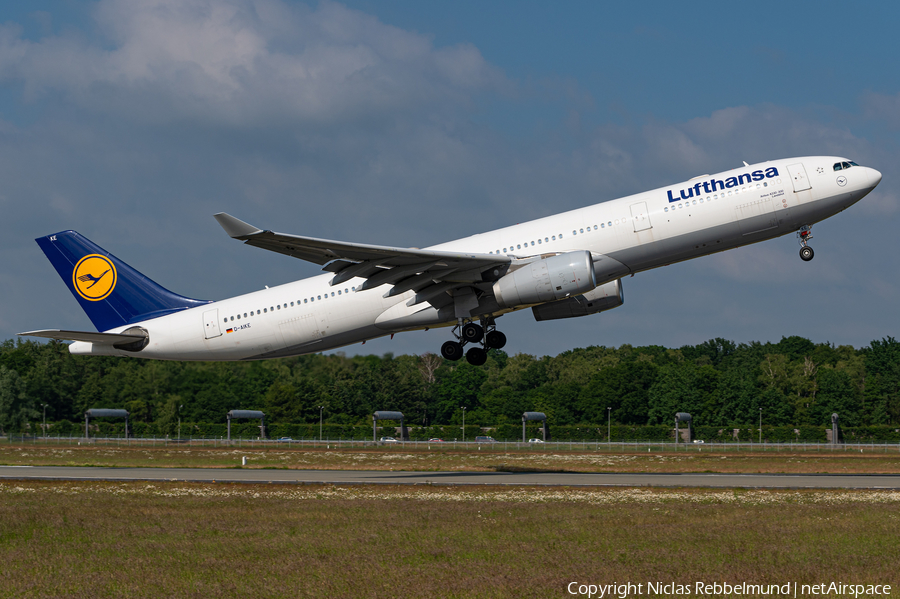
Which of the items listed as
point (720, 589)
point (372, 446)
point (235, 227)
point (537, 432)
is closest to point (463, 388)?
point (537, 432)

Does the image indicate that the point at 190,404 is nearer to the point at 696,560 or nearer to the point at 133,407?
the point at 133,407

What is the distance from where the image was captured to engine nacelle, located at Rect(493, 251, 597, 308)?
29594 millimetres

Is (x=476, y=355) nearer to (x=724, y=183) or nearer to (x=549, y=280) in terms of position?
(x=549, y=280)

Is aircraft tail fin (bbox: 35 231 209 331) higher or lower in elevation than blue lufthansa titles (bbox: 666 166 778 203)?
lower

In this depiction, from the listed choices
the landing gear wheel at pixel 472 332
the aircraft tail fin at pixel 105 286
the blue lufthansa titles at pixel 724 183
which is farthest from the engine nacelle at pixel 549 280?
the aircraft tail fin at pixel 105 286

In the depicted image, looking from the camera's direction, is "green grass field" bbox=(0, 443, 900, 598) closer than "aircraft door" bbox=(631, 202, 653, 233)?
Yes

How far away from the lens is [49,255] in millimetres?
39531

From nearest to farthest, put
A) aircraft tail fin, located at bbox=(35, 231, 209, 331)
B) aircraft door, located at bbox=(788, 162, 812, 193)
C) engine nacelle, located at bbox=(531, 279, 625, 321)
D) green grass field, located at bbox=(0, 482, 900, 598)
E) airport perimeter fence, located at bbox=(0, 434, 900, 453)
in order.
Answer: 1. green grass field, located at bbox=(0, 482, 900, 598)
2. aircraft door, located at bbox=(788, 162, 812, 193)
3. engine nacelle, located at bbox=(531, 279, 625, 321)
4. aircraft tail fin, located at bbox=(35, 231, 209, 331)
5. airport perimeter fence, located at bbox=(0, 434, 900, 453)

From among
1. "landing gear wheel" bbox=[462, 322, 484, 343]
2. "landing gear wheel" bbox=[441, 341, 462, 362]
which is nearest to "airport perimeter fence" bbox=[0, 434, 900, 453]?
"landing gear wheel" bbox=[441, 341, 462, 362]

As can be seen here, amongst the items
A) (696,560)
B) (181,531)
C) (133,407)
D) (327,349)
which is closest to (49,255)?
(327,349)

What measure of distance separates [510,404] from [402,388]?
17.3m

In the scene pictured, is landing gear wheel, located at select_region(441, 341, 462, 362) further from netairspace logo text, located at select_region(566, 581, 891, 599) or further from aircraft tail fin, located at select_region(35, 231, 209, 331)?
netairspace logo text, located at select_region(566, 581, 891, 599)

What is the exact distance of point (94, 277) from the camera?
1539 inches

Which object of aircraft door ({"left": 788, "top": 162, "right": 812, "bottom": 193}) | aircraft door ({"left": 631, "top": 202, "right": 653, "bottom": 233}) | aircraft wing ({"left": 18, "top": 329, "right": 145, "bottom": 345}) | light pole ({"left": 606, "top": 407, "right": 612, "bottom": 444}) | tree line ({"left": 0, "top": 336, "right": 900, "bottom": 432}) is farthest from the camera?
light pole ({"left": 606, "top": 407, "right": 612, "bottom": 444})
